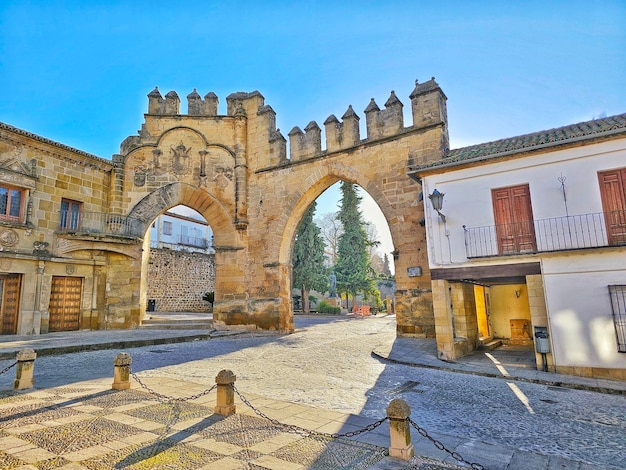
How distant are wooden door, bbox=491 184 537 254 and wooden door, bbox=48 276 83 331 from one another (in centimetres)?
1360

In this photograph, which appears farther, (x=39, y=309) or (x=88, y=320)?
(x=88, y=320)

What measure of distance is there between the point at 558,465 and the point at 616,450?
0.92 metres

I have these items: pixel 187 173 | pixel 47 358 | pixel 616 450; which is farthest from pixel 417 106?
pixel 47 358

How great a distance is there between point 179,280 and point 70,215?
1073cm

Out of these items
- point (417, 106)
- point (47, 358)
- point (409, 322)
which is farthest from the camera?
point (417, 106)

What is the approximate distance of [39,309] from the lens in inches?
488

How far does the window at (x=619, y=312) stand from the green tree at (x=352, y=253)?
21663 millimetres

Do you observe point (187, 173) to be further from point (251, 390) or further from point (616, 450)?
point (616, 450)

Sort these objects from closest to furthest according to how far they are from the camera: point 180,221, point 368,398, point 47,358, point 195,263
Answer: point 368,398 → point 47,358 → point 195,263 → point 180,221

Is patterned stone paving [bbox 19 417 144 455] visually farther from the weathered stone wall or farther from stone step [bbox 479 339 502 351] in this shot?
the weathered stone wall

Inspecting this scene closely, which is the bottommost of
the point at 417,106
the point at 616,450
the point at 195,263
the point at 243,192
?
the point at 616,450

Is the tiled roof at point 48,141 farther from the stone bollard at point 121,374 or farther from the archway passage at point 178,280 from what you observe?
the stone bollard at point 121,374

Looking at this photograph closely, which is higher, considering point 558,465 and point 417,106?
→ point 417,106

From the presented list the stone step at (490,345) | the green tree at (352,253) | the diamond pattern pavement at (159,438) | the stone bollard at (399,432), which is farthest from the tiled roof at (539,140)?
the green tree at (352,253)
